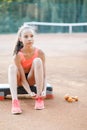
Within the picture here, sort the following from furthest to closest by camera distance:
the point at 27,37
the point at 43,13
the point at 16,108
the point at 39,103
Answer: the point at 43,13, the point at 27,37, the point at 39,103, the point at 16,108

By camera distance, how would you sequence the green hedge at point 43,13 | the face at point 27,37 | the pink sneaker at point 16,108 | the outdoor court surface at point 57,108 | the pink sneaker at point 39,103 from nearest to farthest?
1. the outdoor court surface at point 57,108
2. the pink sneaker at point 16,108
3. the pink sneaker at point 39,103
4. the face at point 27,37
5. the green hedge at point 43,13

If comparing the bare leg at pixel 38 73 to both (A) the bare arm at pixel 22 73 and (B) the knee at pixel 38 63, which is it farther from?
(A) the bare arm at pixel 22 73

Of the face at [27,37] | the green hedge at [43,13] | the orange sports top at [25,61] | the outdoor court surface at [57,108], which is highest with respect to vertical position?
the face at [27,37]

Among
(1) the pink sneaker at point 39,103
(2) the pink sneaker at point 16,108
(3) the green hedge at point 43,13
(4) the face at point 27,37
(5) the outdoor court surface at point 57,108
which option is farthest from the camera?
(3) the green hedge at point 43,13

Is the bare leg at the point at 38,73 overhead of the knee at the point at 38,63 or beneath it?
beneath

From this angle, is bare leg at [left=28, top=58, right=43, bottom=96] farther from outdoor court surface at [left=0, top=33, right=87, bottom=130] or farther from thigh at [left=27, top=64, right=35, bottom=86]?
outdoor court surface at [left=0, top=33, right=87, bottom=130]

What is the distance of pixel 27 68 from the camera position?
3.92 m

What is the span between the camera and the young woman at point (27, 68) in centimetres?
374

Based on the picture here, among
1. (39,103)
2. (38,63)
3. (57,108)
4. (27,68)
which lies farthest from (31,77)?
(57,108)

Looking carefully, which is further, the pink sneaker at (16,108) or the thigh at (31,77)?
the thigh at (31,77)

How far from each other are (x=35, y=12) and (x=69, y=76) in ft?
32.4

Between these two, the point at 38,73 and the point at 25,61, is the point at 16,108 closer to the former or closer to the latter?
the point at 38,73

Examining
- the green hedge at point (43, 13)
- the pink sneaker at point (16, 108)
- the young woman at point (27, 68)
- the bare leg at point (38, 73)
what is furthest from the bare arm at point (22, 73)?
the green hedge at point (43, 13)

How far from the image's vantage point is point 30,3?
15.0 meters
